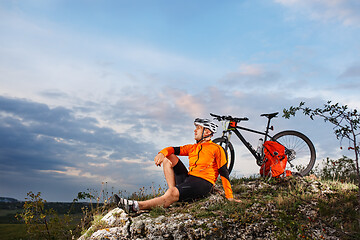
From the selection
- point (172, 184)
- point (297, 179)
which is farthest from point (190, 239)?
point (297, 179)

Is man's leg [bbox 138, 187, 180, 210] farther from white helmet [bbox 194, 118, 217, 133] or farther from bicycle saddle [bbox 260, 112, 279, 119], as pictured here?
bicycle saddle [bbox 260, 112, 279, 119]

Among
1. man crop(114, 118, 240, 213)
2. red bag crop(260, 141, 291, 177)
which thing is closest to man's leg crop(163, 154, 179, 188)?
man crop(114, 118, 240, 213)

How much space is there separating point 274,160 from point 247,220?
316 centimetres

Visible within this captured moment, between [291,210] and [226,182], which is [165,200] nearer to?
[226,182]

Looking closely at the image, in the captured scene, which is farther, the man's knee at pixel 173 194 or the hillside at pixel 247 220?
→ the man's knee at pixel 173 194

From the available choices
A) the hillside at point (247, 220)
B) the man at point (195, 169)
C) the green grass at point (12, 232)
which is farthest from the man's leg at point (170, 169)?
the green grass at point (12, 232)

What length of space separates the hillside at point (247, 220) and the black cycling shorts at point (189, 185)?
0.79ft

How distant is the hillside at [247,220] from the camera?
19.4ft

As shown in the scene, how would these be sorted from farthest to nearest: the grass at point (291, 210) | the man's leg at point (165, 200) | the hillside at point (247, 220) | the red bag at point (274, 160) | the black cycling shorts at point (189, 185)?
the red bag at point (274, 160) → the black cycling shorts at point (189, 185) → the man's leg at point (165, 200) → the grass at point (291, 210) → the hillside at point (247, 220)

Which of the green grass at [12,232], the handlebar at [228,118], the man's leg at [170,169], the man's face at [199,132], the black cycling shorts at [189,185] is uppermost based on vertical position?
the handlebar at [228,118]

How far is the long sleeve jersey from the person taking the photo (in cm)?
697

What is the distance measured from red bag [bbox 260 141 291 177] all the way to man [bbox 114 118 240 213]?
2.42 m

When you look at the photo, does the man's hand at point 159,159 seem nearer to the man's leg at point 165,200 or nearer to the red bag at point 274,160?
the man's leg at point 165,200

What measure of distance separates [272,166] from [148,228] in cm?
434
